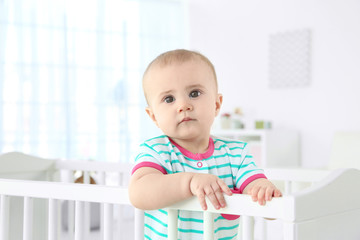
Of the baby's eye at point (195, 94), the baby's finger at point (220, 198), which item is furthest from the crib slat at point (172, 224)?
the baby's eye at point (195, 94)

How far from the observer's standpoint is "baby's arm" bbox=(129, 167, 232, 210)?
0.88 meters

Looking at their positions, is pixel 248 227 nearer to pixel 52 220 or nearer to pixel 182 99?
pixel 182 99

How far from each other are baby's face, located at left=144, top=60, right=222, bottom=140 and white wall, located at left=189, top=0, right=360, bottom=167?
266 cm

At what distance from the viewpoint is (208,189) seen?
874 mm

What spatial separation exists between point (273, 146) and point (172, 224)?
2.81 m

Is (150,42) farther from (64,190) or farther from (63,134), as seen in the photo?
(64,190)

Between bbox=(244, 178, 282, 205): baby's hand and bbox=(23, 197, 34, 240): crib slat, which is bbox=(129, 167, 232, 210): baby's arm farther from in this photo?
bbox=(23, 197, 34, 240): crib slat

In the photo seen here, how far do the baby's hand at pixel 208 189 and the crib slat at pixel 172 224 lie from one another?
9 centimetres

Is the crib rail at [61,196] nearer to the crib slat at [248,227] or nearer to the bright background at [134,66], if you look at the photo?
the crib slat at [248,227]

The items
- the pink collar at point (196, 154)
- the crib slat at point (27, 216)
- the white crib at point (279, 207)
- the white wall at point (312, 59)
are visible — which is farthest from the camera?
the white wall at point (312, 59)

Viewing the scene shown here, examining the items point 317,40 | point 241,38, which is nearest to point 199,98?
point 317,40

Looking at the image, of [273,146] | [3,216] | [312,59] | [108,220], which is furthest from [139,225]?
[312,59]

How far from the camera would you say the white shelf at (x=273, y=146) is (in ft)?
11.9

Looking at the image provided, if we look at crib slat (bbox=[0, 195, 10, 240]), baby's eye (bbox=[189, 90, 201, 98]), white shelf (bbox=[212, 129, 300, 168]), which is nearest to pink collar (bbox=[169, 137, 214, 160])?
baby's eye (bbox=[189, 90, 201, 98])
